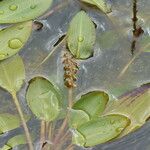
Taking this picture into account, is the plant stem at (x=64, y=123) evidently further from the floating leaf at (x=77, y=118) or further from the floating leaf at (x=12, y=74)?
the floating leaf at (x=12, y=74)

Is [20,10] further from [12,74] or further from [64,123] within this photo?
[64,123]

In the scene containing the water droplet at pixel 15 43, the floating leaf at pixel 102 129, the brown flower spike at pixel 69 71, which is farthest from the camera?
the water droplet at pixel 15 43

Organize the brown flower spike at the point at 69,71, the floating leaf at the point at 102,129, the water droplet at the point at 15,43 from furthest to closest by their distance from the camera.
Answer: the water droplet at the point at 15,43
the brown flower spike at the point at 69,71
the floating leaf at the point at 102,129

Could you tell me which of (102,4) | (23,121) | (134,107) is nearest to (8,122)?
(23,121)

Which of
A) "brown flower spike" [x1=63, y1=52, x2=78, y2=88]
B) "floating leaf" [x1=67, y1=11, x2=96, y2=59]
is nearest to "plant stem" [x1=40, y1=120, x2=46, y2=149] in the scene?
"brown flower spike" [x1=63, y1=52, x2=78, y2=88]

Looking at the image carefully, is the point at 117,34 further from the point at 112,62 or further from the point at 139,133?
the point at 139,133

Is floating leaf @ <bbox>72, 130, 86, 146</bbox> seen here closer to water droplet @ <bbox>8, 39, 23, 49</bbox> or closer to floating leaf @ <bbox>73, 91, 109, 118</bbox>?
floating leaf @ <bbox>73, 91, 109, 118</bbox>

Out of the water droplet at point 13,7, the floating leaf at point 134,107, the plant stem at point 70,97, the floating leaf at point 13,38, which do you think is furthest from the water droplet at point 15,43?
the floating leaf at point 134,107
